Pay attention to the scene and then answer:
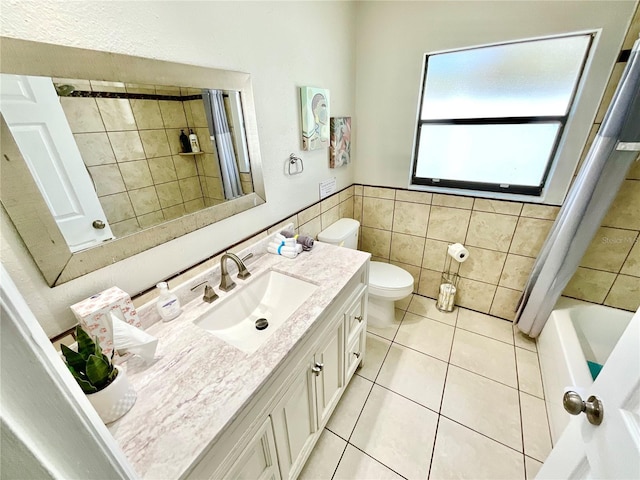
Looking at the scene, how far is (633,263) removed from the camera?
1475 mm

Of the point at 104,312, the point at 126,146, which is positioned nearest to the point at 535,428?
the point at 104,312

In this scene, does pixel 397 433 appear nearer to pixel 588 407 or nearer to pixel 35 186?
pixel 588 407

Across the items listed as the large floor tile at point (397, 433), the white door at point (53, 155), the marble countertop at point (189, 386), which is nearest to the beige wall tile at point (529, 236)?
the large floor tile at point (397, 433)

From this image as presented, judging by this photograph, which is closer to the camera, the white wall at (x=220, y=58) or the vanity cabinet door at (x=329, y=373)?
the white wall at (x=220, y=58)

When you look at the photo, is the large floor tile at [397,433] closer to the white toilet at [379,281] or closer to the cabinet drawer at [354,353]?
the cabinet drawer at [354,353]

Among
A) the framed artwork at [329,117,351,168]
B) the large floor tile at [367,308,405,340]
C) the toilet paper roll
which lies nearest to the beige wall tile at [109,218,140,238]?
the framed artwork at [329,117,351,168]

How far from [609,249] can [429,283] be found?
3.56 ft

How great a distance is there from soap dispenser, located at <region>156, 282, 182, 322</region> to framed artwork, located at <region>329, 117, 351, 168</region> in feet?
4.29

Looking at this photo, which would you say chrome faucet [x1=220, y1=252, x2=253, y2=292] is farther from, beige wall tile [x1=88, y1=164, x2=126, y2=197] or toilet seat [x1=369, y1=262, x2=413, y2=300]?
toilet seat [x1=369, y1=262, x2=413, y2=300]

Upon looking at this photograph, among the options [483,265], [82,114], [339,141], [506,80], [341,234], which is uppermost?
[506,80]

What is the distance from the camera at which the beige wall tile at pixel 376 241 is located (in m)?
2.26

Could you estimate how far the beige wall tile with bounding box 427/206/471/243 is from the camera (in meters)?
1.88

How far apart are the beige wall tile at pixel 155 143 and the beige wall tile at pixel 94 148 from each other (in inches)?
4.2

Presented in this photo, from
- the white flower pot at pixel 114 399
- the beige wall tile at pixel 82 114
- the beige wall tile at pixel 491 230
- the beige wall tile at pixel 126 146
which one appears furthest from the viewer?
the beige wall tile at pixel 491 230
